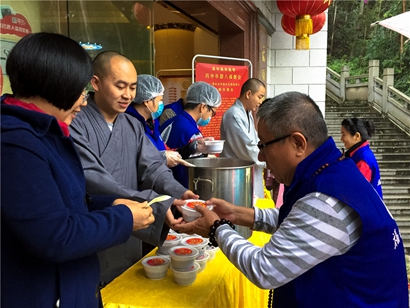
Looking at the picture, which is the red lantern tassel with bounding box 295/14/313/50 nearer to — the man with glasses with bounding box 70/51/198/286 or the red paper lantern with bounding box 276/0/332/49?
the red paper lantern with bounding box 276/0/332/49

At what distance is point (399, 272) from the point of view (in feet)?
4.08

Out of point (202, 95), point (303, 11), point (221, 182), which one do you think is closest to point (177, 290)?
point (221, 182)

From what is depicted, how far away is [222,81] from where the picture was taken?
4957mm

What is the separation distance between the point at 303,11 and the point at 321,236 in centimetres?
505

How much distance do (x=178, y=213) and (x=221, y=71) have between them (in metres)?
3.45

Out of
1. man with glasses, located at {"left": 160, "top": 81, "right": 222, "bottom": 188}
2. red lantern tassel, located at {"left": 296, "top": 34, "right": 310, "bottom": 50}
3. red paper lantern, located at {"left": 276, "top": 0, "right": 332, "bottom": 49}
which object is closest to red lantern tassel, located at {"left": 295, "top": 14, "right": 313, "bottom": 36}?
red paper lantern, located at {"left": 276, "top": 0, "right": 332, "bottom": 49}

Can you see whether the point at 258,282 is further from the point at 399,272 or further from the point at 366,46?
the point at 366,46

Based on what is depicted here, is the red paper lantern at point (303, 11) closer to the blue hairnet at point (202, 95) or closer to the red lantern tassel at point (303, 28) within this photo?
the red lantern tassel at point (303, 28)

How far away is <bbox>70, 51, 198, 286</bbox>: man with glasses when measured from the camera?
1.77 m

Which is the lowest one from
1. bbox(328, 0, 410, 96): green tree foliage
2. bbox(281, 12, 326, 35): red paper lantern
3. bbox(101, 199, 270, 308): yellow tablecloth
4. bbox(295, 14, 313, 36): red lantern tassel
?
bbox(101, 199, 270, 308): yellow tablecloth

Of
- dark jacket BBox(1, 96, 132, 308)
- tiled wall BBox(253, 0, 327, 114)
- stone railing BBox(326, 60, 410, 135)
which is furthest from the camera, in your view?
stone railing BBox(326, 60, 410, 135)

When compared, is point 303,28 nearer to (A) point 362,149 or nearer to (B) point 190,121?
(A) point 362,149

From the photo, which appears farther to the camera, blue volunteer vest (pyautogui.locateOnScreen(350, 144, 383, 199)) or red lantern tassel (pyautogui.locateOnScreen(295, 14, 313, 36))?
red lantern tassel (pyautogui.locateOnScreen(295, 14, 313, 36))

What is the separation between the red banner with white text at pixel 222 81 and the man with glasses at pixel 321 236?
11.1ft
